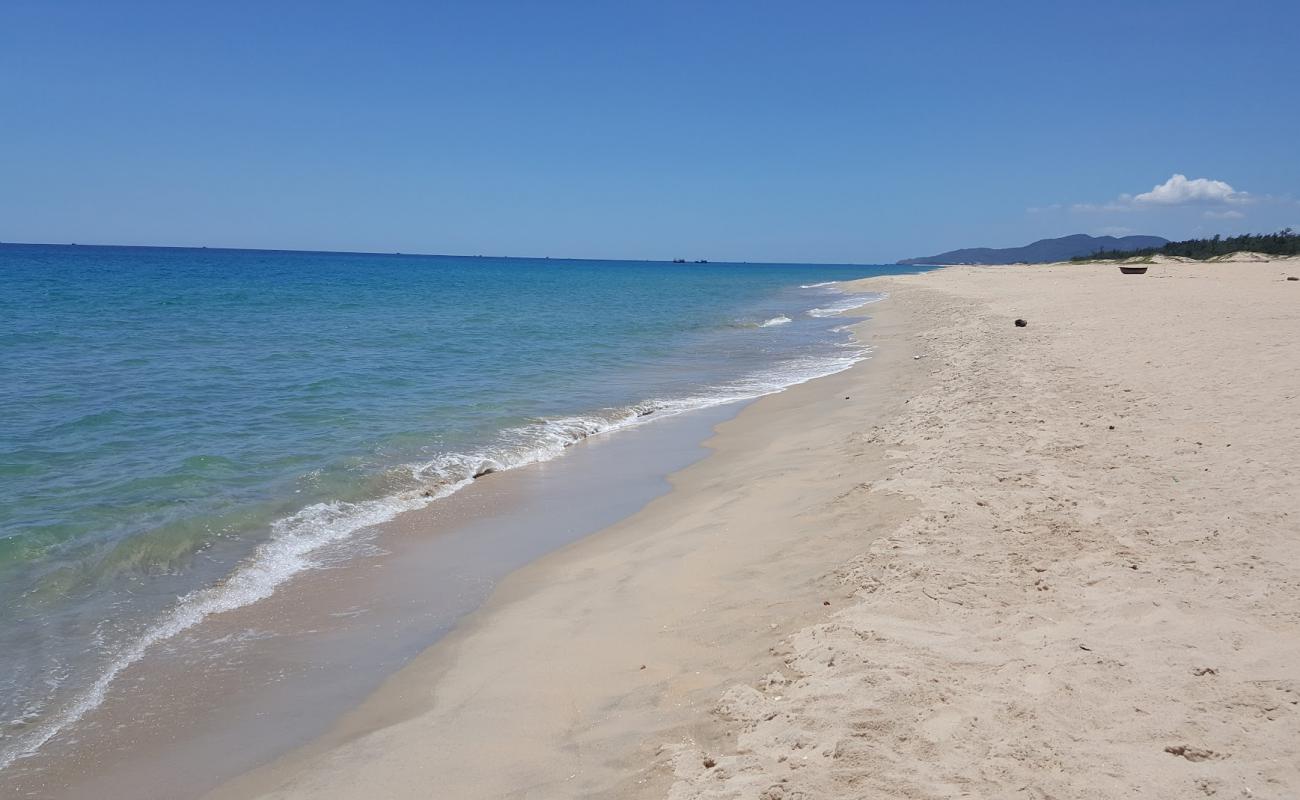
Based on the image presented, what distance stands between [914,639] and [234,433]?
10.1 m

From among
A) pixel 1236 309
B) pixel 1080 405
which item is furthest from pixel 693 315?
pixel 1080 405

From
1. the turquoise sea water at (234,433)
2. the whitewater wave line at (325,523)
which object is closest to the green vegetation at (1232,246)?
the turquoise sea water at (234,433)

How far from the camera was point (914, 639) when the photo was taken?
4.09 metres

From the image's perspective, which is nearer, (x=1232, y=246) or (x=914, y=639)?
(x=914, y=639)

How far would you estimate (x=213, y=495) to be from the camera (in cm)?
844

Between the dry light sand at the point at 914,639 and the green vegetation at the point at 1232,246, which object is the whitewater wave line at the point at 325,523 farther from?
the green vegetation at the point at 1232,246

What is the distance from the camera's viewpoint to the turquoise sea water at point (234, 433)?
6.00 meters

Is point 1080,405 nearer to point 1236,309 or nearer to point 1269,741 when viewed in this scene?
point 1269,741

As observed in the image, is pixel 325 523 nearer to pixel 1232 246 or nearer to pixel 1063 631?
pixel 1063 631

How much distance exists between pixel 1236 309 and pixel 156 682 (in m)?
20.7

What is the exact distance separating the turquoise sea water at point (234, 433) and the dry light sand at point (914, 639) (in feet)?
8.19

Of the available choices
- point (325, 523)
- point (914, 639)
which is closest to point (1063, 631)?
point (914, 639)

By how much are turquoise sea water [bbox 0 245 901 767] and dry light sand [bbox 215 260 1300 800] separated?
250 centimetres

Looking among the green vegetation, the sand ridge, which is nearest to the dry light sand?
the sand ridge
